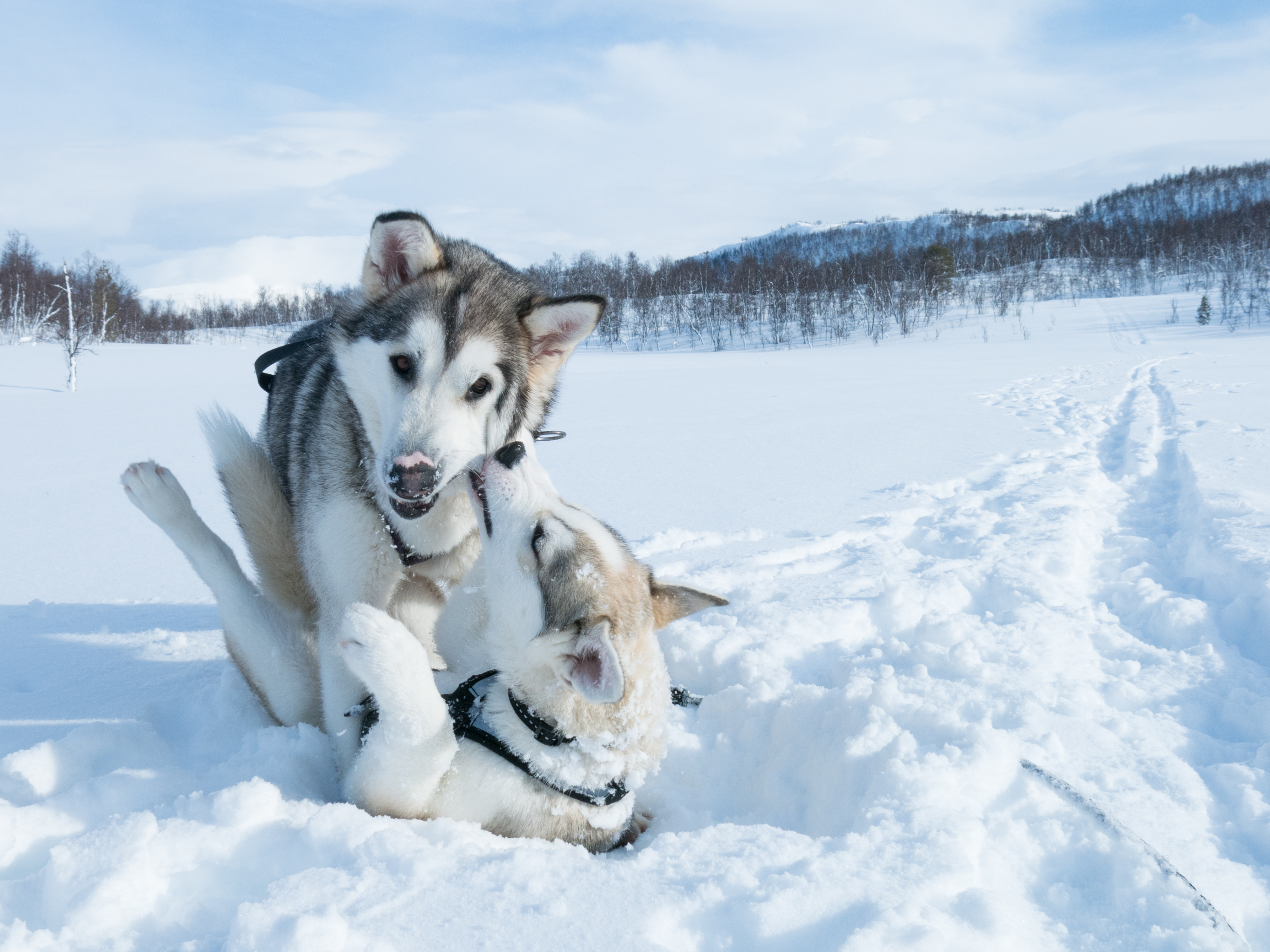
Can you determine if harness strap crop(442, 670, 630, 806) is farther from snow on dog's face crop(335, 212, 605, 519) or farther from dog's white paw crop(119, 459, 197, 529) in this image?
dog's white paw crop(119, 459, 197, 529)

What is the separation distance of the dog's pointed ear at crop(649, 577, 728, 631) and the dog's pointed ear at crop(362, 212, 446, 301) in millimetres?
1383

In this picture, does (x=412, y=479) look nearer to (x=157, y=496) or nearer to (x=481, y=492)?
(x=481, y=492)

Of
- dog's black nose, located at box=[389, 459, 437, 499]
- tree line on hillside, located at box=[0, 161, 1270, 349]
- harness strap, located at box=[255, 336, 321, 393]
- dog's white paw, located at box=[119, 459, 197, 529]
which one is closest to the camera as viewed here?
dog's black nose, located at box=[389, 459, 437, 499]

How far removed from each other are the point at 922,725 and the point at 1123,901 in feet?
2.39

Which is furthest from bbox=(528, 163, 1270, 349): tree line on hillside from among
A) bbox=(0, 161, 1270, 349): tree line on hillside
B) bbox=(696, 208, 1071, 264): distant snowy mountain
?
bbox=(696, 208, 1071, 264): distant snowy mountain

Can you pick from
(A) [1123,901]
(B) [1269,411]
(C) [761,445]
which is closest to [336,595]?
(A) [1123,901]

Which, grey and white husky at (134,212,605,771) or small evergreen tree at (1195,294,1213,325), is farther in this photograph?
small evergreen tree at (1195,294,1213,325)

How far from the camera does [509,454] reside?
Result: 2.33m

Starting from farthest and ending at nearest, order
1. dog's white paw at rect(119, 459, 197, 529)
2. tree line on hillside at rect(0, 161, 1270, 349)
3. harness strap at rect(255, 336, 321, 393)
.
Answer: tree line on hillside at rect(0, 161, 1270, 349) → harness strap at rect(255, 336, 321, 393) → dog's white paw at rect(119, 459, 197, 529)

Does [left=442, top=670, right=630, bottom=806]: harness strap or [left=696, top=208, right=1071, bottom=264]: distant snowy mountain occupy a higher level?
[left=696, top=208, right=1071, bottom=264]: distant snowy mountain

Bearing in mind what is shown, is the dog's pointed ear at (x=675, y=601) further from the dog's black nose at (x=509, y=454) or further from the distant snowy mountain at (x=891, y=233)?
the distant snowy mountain at (x=891, y=233)

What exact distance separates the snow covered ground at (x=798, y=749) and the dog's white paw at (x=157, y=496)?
666 millimetres

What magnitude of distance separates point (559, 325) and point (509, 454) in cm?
47

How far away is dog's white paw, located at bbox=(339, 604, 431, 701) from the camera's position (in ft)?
6.44
